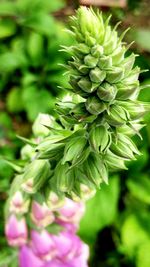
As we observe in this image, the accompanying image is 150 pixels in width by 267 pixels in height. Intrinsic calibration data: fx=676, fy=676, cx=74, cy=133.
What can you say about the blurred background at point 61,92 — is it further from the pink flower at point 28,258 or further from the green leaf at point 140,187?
the pink flower at point 28,258

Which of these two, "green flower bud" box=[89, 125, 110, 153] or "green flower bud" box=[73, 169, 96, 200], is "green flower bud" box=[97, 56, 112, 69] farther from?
"green flower bud" box=[73, 169, 96, 200]

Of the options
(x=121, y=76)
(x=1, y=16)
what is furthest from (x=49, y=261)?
(x=1, y=16)

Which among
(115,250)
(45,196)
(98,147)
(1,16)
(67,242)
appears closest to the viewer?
(98,147)

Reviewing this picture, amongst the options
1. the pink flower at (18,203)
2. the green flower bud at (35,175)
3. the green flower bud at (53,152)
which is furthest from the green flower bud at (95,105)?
the pink flower at (18,203)

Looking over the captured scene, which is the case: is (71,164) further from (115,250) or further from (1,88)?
(1,88)

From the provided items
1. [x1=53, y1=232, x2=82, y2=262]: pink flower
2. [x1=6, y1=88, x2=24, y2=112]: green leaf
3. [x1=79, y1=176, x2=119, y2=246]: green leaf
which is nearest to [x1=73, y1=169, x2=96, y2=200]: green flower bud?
[x1=53, y1=232, x2=82, y2=262]: pink flower

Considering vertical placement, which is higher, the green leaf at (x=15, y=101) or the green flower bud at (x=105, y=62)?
the green flower bud at (x=105, y=62)
